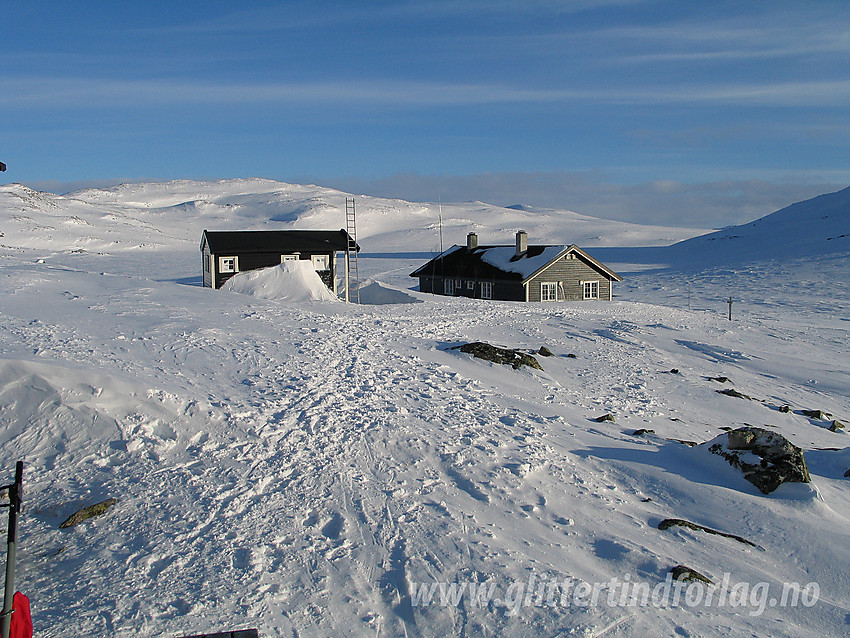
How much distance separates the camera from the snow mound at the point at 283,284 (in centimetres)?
2477

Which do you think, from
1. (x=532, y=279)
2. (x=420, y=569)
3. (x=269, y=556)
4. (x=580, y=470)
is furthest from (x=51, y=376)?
(x=532, y=279)

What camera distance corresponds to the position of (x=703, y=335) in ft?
82.3

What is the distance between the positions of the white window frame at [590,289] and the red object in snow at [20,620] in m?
36.6

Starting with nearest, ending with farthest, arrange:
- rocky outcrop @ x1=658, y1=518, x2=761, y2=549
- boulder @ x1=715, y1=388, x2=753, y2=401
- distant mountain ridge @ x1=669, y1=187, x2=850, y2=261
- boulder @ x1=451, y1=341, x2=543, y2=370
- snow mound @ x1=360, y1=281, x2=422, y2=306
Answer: rocky outcrop @ x1=658, y1=518, x2=761, y2=549 → boulder @ x1=451, y1=341, x2=543, y2=370 → boulder @ x1=715, y1=388, x2=753, y2=401 → snow mound @ x1=360, y1=281, x2=422, y2=306 → distant mountain ridge @ x1=669, y1=187, x2=850, y2=261

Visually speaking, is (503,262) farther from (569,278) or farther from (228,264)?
(228,264)

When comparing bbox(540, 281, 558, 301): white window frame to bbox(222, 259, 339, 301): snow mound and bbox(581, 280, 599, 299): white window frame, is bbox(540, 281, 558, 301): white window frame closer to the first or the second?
bbox(581, 280, 599, 299): white window frame

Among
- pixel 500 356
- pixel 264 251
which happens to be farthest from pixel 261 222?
pixel 500 356

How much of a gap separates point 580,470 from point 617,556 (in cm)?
244

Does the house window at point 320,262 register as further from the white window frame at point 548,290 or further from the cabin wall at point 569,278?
the white window frame at point 548,290

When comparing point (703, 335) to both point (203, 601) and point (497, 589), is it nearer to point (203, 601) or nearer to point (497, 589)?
point (497, 589)

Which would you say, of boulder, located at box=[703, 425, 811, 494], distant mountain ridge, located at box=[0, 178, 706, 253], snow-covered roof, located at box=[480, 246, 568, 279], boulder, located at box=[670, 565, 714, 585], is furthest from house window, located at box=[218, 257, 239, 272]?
distant mountain ridge, located at box=[0, 178, 706, 253]

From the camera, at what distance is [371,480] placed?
900 cm

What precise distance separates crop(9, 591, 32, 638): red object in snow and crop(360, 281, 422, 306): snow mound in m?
28.6

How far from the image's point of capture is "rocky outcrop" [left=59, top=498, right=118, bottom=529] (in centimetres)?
770
